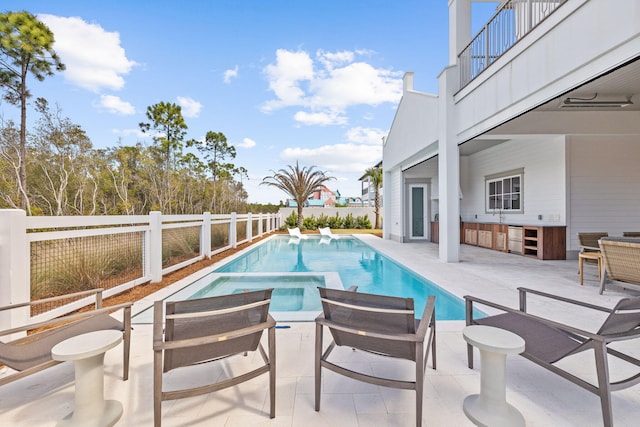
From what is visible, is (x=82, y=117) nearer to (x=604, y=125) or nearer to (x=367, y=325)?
(x=367, y=325)

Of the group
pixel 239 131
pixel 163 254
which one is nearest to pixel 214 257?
pixel 163 254

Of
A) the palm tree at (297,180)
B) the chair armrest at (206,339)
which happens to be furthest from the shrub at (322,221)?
the chair armrest at (206,339)

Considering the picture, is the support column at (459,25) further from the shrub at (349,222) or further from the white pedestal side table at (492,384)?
the shrub at (349,222)

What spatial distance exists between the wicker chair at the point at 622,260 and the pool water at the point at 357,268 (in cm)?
243

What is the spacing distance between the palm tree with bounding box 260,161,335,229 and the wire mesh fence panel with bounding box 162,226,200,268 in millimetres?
12548

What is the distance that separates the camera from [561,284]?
213 inches

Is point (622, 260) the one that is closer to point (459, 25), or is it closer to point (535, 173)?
point (535, 173)

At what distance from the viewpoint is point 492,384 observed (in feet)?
6.12

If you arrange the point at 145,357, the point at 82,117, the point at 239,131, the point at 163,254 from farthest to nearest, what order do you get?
1. the point at 239,131
2. the point at 82,117
3. the point at 163,254
4. the point at 145,357

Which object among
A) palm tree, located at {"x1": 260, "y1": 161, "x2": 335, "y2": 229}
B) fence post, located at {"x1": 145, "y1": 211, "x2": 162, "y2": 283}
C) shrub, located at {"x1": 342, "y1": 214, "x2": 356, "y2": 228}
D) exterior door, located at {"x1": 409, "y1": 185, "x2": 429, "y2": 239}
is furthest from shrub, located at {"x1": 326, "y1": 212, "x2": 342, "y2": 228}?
fence post, located at {"x1": 145, "y1": 211, "x2": 162, "y2": 283}

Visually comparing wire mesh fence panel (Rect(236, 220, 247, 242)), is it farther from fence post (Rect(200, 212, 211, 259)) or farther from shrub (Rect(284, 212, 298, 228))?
shrub (Rect(284, 212, 298, 228))

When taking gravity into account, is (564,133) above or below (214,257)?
above

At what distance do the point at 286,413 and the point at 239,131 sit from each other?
2164 cm

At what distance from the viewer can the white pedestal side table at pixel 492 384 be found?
1.78 meters
